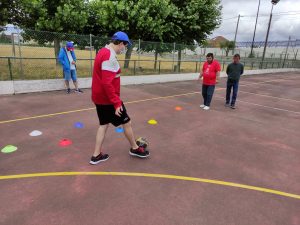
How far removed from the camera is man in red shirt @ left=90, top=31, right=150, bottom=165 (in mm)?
3436

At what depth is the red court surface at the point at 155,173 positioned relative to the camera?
2928 mm

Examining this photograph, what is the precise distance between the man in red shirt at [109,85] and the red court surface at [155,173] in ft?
2.28

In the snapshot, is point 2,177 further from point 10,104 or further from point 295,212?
point 10,104

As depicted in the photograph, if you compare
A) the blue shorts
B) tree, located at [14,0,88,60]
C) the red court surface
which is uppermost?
tree, located at [14,0,88,60]

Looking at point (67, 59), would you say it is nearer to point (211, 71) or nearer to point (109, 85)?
point (211, 71)

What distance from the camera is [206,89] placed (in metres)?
8.36

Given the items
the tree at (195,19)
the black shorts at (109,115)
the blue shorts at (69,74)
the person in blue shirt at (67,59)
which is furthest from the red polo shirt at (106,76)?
the tree at (195,19)

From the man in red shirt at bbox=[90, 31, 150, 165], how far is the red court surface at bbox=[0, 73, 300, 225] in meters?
0.69

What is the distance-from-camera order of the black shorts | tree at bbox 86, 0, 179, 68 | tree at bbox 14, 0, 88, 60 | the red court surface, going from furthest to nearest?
tree at bbox 86, 0, 179, 68, tree at bbox 14, 0, 88, 60, the black shorts, the red court surface

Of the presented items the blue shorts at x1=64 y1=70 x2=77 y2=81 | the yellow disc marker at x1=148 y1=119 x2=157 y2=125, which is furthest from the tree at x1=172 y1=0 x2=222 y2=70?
the yellow disc marker at x1=148 y1=119 x2=157 y2=125

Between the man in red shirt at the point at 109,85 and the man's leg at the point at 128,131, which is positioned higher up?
the man in red shirt at the point at 109,85

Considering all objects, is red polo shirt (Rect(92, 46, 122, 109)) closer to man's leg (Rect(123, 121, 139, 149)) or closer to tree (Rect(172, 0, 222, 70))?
man's leg (Rect(123, 121, 139, 149))

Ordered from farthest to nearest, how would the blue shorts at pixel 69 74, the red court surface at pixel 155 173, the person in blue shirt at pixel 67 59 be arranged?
the blue shorts at pixel 69 74 → the person in blue shirt at pixel 67 59 → the red court surface at pixel 155 173

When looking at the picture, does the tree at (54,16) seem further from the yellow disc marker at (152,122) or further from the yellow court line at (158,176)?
the yellow court line at (158,176)
